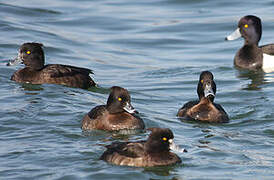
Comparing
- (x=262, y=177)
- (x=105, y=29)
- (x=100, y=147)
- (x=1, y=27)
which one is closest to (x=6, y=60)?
(x=1, y=27)

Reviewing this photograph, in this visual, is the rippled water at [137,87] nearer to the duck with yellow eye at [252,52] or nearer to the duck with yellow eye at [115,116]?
the duck with yellow eye at [115,116]

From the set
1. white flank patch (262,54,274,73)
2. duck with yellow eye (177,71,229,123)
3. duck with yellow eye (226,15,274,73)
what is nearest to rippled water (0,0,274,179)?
duck with yellow eye (177,71,229,123)

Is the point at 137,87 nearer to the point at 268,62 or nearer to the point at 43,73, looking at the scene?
the point at 43,73

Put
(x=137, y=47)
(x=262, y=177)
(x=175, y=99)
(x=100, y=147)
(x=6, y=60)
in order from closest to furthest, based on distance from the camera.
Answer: (x=262, y=177) → (x=100, y=147) → (x=175, y=99) → (x=6, y=60) → (x=137, y=47)

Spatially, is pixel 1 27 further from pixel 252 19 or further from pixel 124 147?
pixel 124 147

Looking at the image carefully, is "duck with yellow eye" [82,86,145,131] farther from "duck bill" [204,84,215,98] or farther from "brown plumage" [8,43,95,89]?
"brown plumage" [8,43,95,89]

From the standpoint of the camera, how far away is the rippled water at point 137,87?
905cm

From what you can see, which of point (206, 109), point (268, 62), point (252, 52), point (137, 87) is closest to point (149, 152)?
point (206, 109)

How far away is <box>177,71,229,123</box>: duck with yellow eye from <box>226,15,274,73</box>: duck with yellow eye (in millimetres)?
5822

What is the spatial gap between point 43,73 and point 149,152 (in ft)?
19.0

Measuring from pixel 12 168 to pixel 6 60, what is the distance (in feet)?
27.5

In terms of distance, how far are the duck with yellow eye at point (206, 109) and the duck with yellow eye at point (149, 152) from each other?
298 centimetres

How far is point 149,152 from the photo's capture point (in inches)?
346

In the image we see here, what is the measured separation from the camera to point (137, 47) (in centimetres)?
2036
